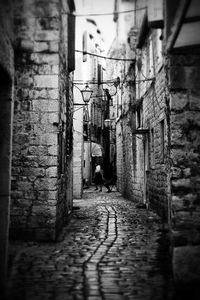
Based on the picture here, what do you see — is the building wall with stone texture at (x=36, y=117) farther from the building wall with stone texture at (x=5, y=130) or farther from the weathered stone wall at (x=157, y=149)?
the building wall with stone texture at (x=5, y=130)

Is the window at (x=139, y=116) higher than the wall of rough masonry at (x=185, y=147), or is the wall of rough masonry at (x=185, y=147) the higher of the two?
the window at (x=139, y=116)

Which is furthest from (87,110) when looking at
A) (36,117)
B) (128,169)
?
(36,117)

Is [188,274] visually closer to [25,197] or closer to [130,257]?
[130,257]

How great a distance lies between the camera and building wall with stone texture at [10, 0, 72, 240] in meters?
7.36

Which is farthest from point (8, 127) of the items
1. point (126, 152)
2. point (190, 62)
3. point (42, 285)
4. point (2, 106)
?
point (126, 152)

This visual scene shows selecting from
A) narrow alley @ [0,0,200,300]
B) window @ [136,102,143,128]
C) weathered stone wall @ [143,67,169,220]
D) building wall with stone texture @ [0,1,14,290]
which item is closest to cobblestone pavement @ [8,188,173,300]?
narrow alley @ [0,0,200,300]

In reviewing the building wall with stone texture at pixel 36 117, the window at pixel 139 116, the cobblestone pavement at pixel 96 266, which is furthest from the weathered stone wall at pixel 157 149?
the building wall with stone texture at pixel 36 117

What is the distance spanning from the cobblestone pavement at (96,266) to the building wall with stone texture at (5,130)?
589 millimetres

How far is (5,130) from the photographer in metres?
4.04

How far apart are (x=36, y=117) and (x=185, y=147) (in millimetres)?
3868

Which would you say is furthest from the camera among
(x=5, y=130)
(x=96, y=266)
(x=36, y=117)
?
(x=36, y=117)

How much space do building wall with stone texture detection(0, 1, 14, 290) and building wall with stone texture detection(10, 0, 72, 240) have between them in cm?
331

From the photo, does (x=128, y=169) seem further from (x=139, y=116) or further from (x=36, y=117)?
(x=36, y=117)

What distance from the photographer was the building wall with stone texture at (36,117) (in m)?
7.36
